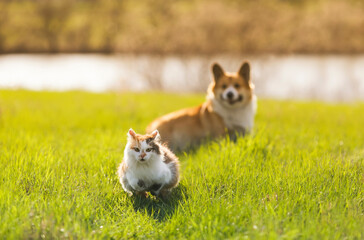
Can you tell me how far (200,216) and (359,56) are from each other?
18038 mm

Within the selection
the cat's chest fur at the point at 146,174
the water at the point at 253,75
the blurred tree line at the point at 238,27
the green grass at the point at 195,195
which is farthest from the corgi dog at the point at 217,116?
the blurred tree line at the point at 238,27

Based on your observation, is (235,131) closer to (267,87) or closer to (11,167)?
(11,167)

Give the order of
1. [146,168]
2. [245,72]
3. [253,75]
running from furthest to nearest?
1. [253,75]
2. [245,72]
3. [146,168]

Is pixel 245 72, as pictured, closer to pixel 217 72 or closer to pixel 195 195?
pixel 217 72

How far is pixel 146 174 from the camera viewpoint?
12.1ft

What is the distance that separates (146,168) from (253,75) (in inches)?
564

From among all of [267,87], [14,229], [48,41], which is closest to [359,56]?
[267,87]

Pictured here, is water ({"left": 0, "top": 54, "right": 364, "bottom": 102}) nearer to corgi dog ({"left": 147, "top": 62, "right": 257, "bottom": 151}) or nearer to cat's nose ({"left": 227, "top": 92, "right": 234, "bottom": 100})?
corgi dog ({"left": 147, "top": 62, "right": 257, "bottom": 151})

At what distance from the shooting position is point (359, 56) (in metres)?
19.0

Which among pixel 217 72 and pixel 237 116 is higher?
pixel 217 72

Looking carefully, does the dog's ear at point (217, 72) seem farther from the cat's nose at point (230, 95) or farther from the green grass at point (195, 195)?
the green grass at point (195, 195)

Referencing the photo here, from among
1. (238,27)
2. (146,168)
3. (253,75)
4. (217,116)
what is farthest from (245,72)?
(253,75)

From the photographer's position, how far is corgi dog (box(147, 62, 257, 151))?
6086 mm

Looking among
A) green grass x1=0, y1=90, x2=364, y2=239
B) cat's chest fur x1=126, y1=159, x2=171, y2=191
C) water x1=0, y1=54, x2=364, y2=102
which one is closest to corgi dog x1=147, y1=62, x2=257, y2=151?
green grass x1=0, y1=90, x2=364, y2=239
